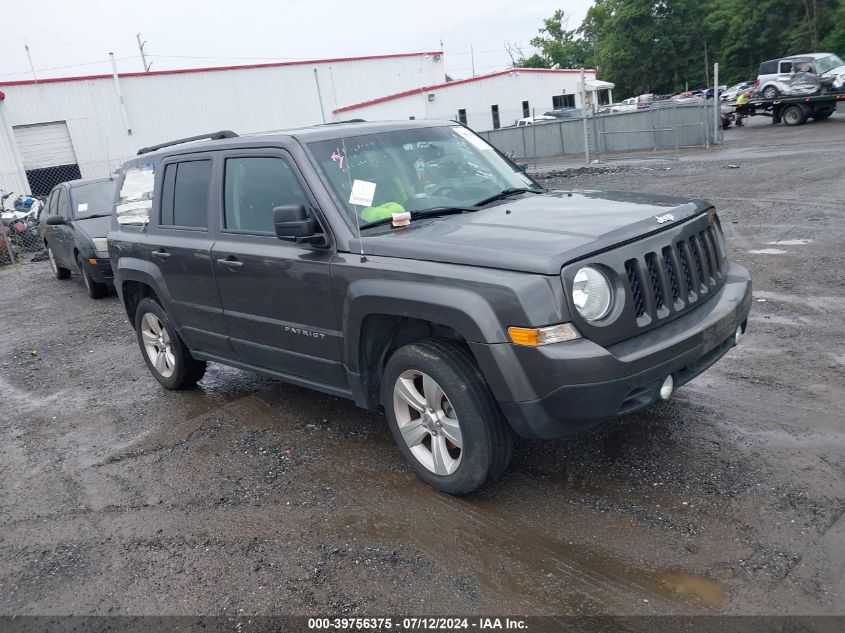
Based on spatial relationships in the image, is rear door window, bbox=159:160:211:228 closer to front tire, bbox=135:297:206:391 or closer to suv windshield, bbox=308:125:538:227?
front tire, bbox=135:297:206:391

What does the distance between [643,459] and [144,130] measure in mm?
31391

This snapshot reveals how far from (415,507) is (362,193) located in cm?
182

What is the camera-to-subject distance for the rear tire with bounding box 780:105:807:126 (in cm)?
2738

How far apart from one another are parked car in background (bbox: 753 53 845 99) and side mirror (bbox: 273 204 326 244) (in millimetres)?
27543

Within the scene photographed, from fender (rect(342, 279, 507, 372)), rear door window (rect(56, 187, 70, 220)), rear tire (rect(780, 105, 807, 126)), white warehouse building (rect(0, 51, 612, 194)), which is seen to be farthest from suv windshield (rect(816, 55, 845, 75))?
fender (rect(342, 279, 507, 372))

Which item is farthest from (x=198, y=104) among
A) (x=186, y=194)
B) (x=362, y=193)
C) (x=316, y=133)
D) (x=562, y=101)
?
(x=362, y=193)

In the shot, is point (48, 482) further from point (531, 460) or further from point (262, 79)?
point (262, 79)

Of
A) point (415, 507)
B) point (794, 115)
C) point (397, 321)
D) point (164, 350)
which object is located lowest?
point (794, 115)

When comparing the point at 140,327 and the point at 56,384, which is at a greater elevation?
the point at 140,327

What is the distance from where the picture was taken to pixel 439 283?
3527mm

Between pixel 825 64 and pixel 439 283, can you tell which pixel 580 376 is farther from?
pixel 825 64

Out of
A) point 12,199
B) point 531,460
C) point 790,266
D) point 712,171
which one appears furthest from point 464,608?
point 12,199

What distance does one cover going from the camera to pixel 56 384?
277 inches

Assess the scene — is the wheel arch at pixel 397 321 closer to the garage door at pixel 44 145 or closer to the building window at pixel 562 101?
the garage door at pixel 44 145
